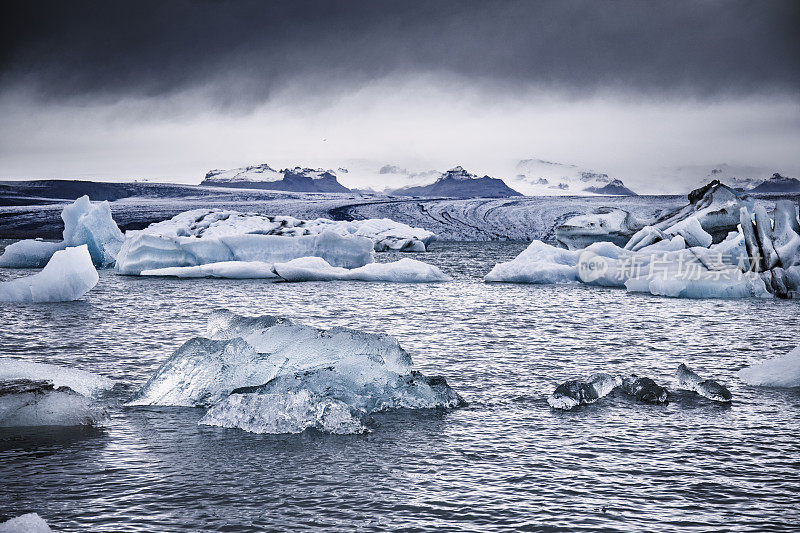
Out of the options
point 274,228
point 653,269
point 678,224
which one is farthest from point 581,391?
point 274,228

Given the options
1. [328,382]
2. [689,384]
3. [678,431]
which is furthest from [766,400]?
[328,382]

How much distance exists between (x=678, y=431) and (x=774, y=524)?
1.57 metres

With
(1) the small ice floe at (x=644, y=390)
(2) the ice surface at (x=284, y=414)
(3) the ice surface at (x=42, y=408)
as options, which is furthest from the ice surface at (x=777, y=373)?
(3) the ice surface at (x=42, y=408)

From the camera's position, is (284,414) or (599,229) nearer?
(284,414)

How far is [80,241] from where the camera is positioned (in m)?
22.9

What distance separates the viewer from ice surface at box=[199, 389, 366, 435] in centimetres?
521

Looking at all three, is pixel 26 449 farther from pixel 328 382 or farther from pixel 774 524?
pixel 774 524

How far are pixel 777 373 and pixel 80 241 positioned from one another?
2016 cm

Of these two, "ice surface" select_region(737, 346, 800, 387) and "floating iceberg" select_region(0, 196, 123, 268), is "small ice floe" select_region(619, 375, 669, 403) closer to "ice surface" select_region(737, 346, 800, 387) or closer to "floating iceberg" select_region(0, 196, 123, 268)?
"ice surface" select_region(737, 346, 800, 387)

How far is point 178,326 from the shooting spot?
1044 cm

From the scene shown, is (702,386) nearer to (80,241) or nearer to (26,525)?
(26,525)

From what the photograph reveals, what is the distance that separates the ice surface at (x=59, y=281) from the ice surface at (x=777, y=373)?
10.1m

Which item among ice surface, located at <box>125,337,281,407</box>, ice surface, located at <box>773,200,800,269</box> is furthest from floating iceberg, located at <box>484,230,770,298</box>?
ice surface, located at <box>125,337,281,407</box>

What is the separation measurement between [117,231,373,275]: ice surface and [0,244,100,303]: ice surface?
650cm
